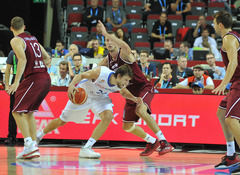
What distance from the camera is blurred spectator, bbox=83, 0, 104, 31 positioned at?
53.4 ft

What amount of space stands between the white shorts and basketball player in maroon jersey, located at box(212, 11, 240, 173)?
70.7 inches

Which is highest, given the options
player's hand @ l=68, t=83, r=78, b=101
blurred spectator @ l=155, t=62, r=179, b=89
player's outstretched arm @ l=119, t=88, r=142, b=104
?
player's hand @ l=68, t=83, r=78, b=101

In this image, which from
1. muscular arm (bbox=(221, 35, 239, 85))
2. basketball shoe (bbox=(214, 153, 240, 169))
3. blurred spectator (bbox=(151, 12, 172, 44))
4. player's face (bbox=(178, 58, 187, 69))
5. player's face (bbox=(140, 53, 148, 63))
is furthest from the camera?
blurred spectator (bbox=(151, 12, 172, 44))

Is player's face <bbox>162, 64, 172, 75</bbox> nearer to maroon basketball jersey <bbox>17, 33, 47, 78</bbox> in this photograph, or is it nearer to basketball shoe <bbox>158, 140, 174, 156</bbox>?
basketball shoe <bbox>158, 140, 174, 156</bbox>

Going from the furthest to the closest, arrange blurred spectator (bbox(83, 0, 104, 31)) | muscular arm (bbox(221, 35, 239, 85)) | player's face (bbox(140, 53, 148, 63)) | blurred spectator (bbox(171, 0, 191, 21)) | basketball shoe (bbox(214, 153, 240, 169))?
blurred spectator (bbox(171, 0, 191, 21)) → blurred spectator (bbox(83, 0, 104, 31)) → player's face (bbox(140, 53, 148, 63)) → basketball shoe (bbox(214, 153, 240, 169)) → muscular arm (bbox(221, 35, 239, 85))

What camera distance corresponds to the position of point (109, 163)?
22.1 feet

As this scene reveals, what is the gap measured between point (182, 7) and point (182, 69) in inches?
238

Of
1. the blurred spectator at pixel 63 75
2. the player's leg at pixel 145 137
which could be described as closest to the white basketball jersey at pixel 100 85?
the player's leg at pixel 145 137

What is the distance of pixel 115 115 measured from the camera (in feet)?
30.9

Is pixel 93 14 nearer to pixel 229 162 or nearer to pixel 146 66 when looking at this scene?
pixel 146 66

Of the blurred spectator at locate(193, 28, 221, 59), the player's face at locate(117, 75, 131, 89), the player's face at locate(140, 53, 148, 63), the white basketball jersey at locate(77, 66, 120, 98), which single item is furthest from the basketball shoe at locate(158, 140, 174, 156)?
the blurred spectator at locate(193, 28, 221, 59)

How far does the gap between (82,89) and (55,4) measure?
11.6 meters

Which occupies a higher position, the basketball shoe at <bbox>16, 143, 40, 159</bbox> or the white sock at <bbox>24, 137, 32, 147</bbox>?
the white sock at <bbox>24, 137, 32, 147</bbox>

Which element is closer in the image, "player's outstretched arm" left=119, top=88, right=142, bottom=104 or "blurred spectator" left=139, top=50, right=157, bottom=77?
"player's outstretched arm" left=119, top=88, right=142, bottom=104
